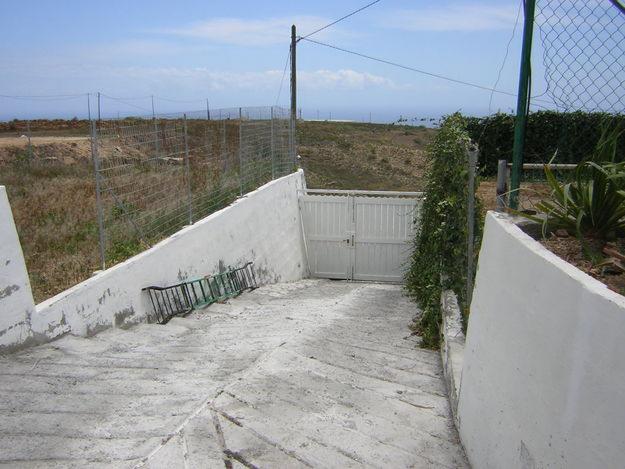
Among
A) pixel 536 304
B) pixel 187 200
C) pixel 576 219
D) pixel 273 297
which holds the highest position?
pixel 576 219

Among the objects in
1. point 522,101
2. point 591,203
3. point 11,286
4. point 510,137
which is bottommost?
point 11,286

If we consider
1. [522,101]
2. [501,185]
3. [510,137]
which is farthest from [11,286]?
[510,137]

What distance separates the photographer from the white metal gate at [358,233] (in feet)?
48.9

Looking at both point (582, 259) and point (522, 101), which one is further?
point (522, 101)

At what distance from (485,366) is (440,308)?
327 centimetres

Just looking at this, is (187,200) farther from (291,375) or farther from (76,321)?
(291,375)

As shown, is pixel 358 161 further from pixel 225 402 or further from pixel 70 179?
pixel 225 402

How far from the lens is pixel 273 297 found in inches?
411

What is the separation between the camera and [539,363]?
7.80 feet

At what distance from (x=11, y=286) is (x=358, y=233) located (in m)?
11.0

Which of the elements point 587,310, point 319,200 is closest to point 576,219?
point 587,310

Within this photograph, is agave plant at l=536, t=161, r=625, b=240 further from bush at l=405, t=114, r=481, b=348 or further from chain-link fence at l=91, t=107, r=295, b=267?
chain-link fence at l=91, t=107, r=295, b=267

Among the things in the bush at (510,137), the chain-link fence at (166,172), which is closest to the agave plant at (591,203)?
the bush at (510,137)

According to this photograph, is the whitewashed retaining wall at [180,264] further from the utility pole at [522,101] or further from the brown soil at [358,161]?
the brown soil at [358,161]
